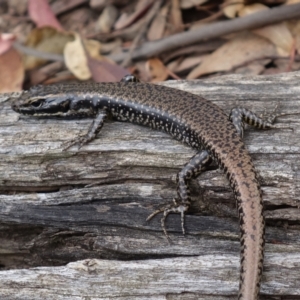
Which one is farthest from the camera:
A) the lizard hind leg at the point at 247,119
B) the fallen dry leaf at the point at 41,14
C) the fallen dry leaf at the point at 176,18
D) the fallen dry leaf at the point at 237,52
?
the fallen dry leaf at the point at 41,14

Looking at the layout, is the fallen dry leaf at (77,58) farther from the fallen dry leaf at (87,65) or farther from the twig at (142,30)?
the twig at (142,30)

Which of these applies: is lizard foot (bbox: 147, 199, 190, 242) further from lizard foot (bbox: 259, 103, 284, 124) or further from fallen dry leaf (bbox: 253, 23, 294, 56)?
fallen dry leaf (bbox: 253, 23, 294, 56)

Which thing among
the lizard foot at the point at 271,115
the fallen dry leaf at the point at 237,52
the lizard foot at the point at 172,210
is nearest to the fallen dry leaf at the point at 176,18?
the fallen dry leaf at the point at 237,52

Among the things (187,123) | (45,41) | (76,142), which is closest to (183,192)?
(187,123)

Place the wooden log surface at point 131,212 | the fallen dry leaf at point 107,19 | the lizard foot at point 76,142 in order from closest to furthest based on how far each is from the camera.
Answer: the wooden log surface at point 131,212
the lizard foot at point 76,142
the fallen dry leaf at point 107,19

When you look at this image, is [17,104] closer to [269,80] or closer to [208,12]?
[269,80]

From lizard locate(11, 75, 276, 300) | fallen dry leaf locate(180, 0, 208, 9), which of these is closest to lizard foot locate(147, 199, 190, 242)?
lizard locate(11, 75, 276, 300)

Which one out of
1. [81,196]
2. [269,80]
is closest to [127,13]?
[269,80]
